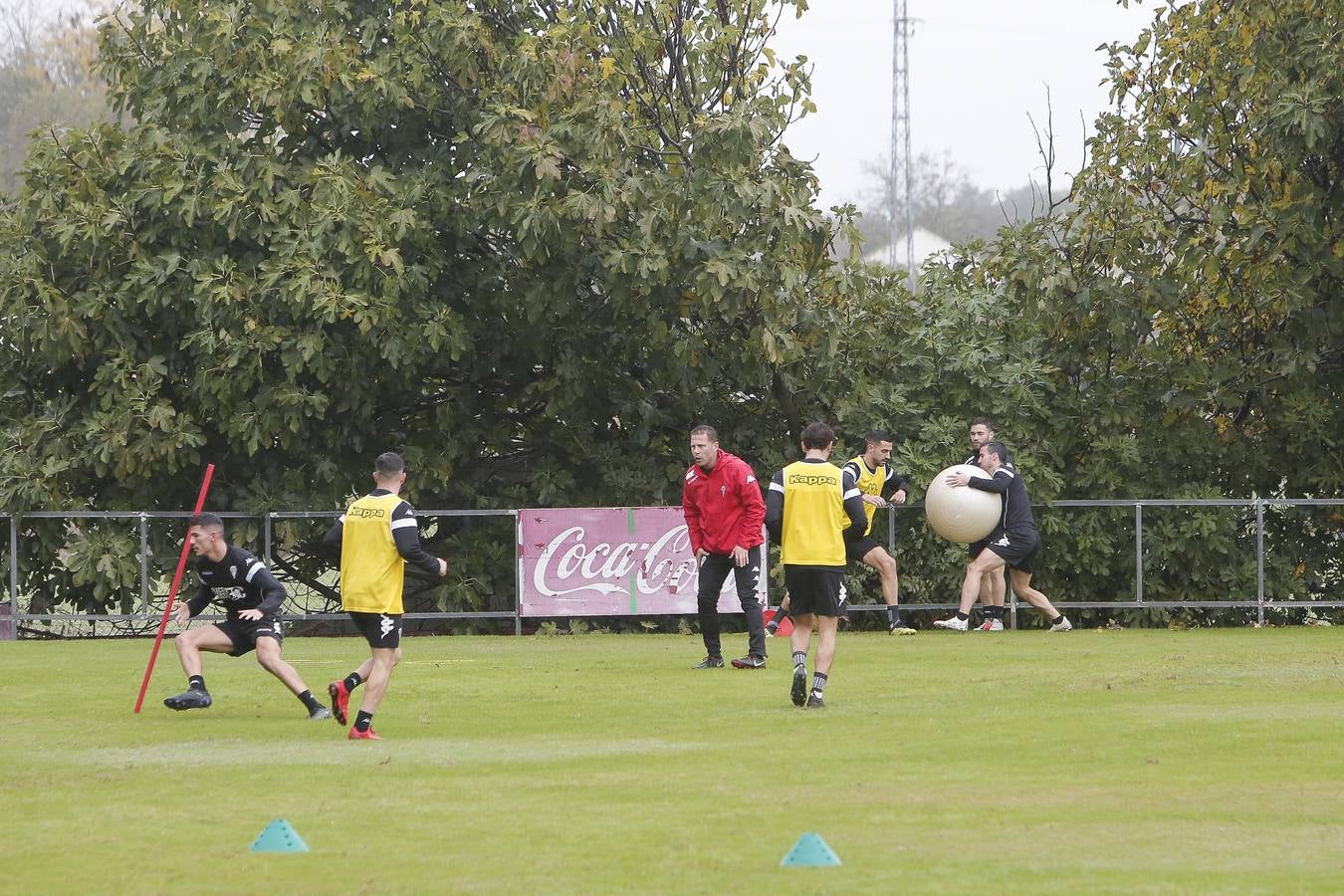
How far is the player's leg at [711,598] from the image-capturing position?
16078mm

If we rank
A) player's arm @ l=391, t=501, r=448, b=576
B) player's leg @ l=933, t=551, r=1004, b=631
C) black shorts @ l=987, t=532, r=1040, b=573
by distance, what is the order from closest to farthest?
player's arm @ l=391, t=501, r=448, b=576, black shorts @ l=987, t=532, r=1040, b=573, player's leg @ l=933, t=551, r=1004, b=631

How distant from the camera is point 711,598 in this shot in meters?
16.1

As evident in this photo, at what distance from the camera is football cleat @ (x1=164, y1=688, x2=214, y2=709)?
12.6m

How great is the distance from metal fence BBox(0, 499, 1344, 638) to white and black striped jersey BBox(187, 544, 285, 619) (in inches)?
298

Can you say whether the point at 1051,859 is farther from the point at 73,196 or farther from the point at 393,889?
the point at 73,196

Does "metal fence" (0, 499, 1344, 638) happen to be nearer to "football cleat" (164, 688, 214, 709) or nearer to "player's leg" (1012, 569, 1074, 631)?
"player's leg" (1012, 569, 1074, 631)

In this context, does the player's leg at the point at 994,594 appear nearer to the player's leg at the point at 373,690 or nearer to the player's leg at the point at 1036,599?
the player's leg at the point at 1036,599

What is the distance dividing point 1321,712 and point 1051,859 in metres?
5.43

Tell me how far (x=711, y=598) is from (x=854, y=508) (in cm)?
330

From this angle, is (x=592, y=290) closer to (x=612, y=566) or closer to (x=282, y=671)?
(x=612, y=566)

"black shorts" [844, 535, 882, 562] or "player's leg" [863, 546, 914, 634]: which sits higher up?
"black shorts" [844, 535, 882, 562]

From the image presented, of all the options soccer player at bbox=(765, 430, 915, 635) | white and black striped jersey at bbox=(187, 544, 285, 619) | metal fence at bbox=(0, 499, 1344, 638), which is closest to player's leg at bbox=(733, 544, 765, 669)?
soccer player at bbox=(765, 430, 915, 635)

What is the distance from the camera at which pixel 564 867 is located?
7324 millimetres

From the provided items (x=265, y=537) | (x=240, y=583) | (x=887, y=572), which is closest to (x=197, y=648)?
(x=240, y=583)
